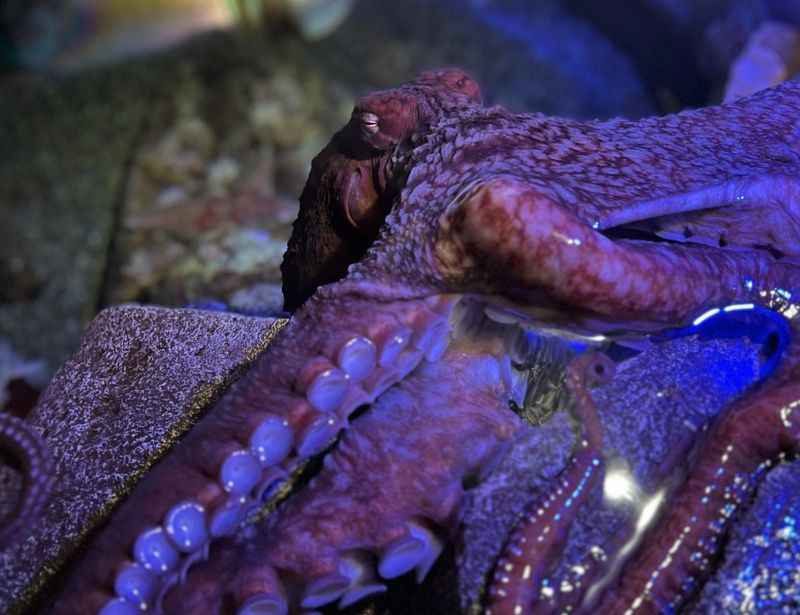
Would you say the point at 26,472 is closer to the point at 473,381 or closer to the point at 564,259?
the point at 473,381

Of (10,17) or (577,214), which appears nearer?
(577,214)

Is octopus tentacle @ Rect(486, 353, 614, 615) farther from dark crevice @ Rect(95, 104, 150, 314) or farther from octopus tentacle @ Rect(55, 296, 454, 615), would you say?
dark crevice @ Rect(95, 104, 150, 314)

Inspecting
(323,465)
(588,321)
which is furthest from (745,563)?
(323,465)

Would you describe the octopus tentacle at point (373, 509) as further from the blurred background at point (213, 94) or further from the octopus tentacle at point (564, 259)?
the blurred background at point (213, 94)

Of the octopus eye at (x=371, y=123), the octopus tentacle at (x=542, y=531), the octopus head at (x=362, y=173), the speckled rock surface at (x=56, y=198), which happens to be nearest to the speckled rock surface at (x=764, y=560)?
the octopus tentacle at (x=542, y=531)

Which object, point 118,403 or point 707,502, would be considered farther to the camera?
point 118,403

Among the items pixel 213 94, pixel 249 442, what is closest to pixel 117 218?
pixel 213 94

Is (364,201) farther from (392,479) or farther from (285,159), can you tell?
(285,159)
